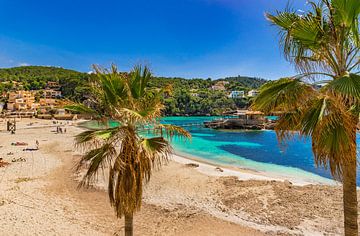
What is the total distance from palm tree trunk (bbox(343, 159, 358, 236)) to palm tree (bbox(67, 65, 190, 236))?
2.35m

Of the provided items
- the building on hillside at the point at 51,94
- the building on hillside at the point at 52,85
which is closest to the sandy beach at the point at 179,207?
the building on hillside at the point at 51,94

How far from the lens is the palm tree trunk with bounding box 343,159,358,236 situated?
3.33m

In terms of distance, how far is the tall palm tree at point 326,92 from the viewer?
3043 millimetres

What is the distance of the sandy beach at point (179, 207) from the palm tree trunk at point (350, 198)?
14.3 feet

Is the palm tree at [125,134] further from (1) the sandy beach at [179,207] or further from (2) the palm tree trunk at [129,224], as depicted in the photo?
(1) the sandy beach at [179,207]

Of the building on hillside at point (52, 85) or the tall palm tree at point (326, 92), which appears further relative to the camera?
the building on hillside at point (52, 85)

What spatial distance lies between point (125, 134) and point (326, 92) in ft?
9.79

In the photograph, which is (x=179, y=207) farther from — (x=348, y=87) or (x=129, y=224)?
(x=348, y=87)

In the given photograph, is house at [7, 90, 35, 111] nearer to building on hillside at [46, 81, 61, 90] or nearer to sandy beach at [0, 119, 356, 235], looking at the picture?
building on hillside at [46, 81, 61, 90]

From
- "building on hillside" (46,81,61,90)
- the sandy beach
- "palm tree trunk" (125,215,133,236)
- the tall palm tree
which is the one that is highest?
"building on hillside" (46,81,61,90)

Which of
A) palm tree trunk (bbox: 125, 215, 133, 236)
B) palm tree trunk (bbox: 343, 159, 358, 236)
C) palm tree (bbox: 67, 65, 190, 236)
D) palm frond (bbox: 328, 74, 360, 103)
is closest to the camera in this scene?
palm frond (bbox: 328, 74, 360, 103)

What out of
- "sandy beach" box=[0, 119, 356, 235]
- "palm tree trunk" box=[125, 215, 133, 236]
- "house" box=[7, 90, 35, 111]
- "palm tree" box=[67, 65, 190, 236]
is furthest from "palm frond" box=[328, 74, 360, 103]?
"house" box=[7, 90, 35, 111]

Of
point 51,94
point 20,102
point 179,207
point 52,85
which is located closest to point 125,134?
point 179,207

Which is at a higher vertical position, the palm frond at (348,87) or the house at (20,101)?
the house at (20,101)
